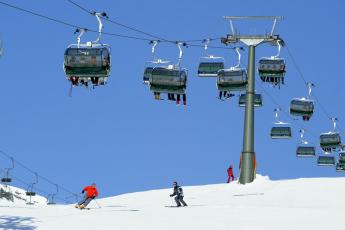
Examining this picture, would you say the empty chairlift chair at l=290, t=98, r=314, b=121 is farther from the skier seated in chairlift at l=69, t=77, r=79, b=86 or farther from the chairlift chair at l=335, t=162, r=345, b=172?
the skier seated in chairlift at l=69, t=77, r=79, b=86

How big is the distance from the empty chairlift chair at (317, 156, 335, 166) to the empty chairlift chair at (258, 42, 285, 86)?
57.2 ft

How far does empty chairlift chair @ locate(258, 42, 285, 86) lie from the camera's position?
37469 millimetres

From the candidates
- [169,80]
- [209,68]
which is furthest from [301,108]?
[169,80]

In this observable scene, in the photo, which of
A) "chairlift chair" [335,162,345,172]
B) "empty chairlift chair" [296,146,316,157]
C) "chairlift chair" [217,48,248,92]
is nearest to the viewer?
"chairlift chair" [217,48,248,92]

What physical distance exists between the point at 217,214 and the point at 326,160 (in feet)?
100

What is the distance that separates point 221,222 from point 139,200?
11.8 meters

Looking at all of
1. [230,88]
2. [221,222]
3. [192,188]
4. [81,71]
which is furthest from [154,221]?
[192,188]

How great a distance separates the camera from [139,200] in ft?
112

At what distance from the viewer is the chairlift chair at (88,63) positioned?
23.7m

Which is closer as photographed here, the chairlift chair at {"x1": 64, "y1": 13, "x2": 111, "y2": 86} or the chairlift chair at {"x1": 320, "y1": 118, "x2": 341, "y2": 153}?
the chairlift chair at {"x1": 64, "y1": 13, "x2": 111, "y2": 86}

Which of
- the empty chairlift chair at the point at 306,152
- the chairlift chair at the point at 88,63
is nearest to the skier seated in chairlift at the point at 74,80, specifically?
the chairlift chair at the point at 88,63

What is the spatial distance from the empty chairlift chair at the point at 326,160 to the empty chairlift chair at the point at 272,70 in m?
17.4

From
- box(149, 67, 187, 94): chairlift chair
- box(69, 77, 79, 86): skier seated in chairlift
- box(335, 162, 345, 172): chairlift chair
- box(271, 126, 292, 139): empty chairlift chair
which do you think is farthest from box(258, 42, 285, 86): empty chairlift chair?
box(335, 162, 345, 172): chairlift chair

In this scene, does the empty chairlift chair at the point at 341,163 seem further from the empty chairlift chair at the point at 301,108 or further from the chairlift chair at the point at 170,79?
the chairlift chair at the point at 170,79
